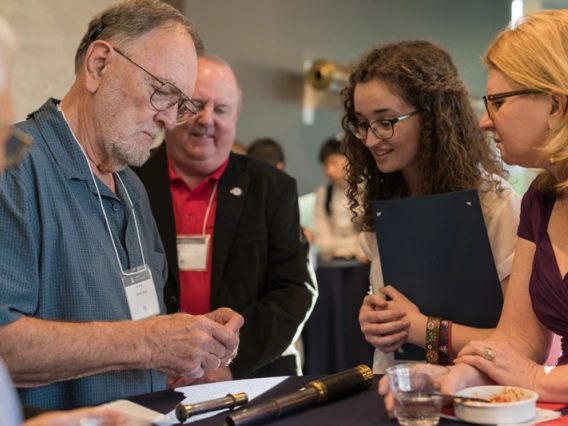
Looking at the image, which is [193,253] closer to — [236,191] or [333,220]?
[236,191]

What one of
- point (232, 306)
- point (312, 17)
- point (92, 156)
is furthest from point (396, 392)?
point (312, 17)

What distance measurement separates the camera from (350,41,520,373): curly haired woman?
2.34m

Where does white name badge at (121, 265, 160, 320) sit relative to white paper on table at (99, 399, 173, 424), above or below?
above

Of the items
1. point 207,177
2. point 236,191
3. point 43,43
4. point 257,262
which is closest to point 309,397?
point 257,262

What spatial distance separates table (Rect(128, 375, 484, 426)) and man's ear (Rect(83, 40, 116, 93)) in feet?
3.22

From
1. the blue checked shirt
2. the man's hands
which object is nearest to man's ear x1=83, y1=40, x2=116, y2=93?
the blue checked shirt

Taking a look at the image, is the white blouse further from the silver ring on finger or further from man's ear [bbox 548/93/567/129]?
the silver ring on finger

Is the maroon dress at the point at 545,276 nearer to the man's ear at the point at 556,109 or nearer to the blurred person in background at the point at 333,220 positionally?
the man's ear at the point at 556,109

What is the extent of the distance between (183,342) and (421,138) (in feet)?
3.89

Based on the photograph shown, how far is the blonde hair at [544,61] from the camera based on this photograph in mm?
1868

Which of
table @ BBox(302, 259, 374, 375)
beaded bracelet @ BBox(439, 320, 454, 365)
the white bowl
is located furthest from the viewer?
table @ BBox(302, 259, 374, 375)

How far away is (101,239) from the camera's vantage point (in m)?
2.07

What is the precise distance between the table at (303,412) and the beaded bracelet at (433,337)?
1.22 feet

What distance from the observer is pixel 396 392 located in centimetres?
149
